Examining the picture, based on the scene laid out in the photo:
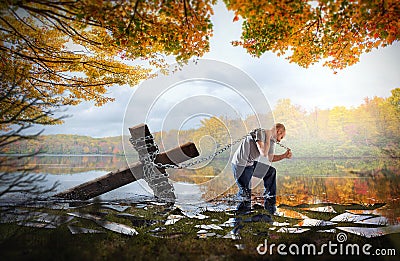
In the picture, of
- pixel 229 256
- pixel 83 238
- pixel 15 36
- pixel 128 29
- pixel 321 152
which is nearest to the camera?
pixel 229 256

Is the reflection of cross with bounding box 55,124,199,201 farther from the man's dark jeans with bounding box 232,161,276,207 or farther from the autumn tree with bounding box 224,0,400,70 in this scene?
the autumn tree with bounding box 224,0,400,70

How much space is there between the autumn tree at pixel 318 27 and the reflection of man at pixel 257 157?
1.36 metres

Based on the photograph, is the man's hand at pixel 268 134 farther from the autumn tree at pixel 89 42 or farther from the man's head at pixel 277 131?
the autumn tree at pixel 89 42

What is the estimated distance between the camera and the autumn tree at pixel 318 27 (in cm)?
331

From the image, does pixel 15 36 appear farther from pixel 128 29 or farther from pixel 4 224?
pixel 4 224

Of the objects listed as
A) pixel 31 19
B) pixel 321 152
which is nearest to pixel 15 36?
pixel 31 19

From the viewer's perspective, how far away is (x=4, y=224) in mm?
3377

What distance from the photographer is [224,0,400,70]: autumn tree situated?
3.31 m

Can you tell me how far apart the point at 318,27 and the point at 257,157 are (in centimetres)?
236

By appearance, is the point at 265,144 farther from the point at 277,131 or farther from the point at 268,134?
the point at 277,131

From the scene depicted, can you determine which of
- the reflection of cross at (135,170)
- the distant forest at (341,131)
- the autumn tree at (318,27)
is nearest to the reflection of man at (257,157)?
the reflection of cross at (135,170)

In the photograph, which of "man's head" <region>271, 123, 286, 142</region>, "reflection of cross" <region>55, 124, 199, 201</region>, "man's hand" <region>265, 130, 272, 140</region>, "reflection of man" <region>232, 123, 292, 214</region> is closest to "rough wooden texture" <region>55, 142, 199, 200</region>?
"reflection of cross" <region>55, 124, 199, 201</region>

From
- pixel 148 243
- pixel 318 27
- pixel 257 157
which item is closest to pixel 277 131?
pixel 257 157

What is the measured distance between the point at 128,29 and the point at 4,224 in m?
2.86
